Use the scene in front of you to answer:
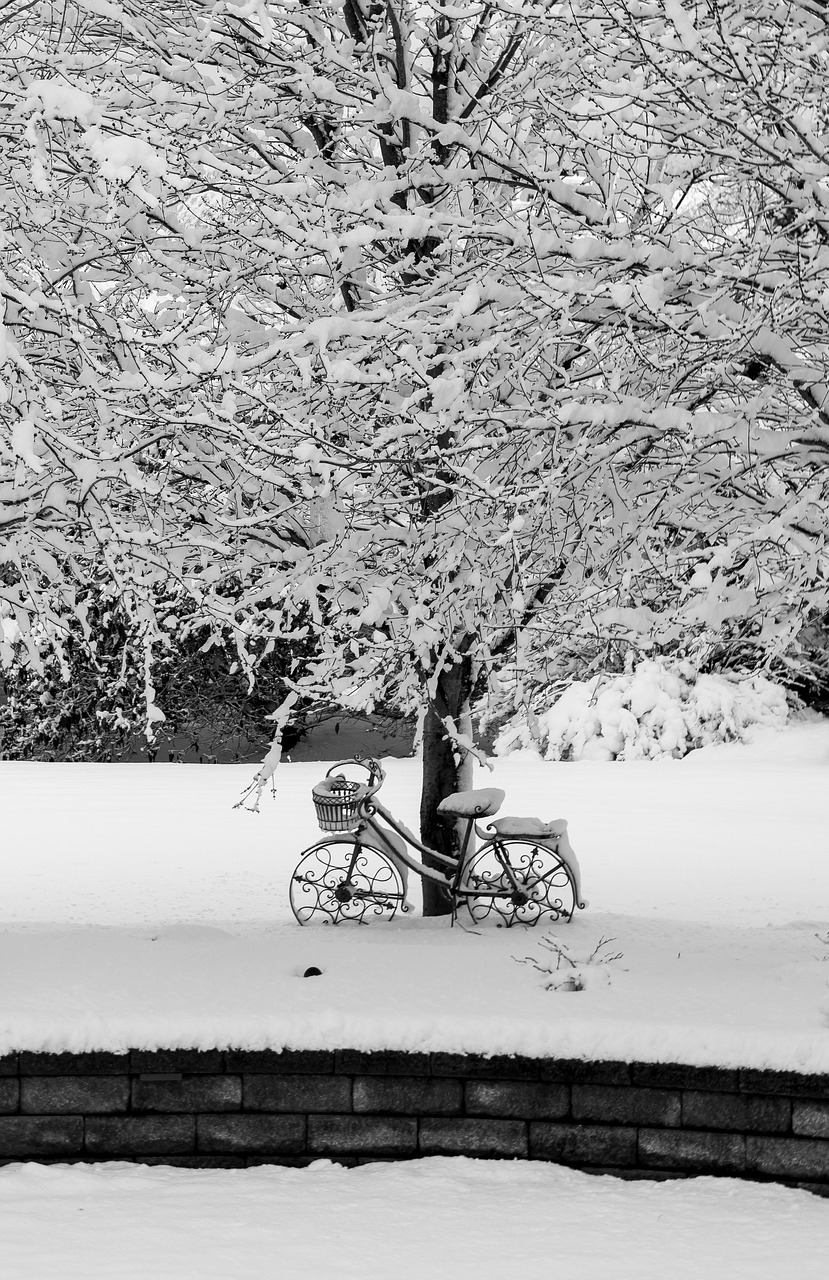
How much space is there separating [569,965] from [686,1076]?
100 centimetres

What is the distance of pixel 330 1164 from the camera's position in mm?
4121

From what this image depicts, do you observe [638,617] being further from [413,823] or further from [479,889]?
[413,823]

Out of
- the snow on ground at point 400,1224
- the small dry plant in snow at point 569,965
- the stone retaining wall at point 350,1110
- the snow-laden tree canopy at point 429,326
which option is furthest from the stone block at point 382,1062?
the snow-laden tree canopy at point 429,326

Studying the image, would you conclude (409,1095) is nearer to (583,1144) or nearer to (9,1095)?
(583,1144)

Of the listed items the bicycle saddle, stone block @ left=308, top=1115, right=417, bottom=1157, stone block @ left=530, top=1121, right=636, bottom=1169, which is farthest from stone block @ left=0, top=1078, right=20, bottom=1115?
the bicycle saddle

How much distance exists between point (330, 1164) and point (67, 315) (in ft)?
9.95

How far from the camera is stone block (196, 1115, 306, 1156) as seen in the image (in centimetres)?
415

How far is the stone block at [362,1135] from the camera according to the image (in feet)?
13.5

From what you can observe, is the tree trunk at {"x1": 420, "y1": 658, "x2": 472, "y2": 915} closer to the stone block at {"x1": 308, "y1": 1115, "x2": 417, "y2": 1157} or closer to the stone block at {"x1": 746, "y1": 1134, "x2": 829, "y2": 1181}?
the stone block at {"x1": 308, "y1": 1115, "x2": 417, "y2": 1157}

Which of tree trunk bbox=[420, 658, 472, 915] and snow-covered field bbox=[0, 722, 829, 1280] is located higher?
tree trunk bbox=[420, 658, 472, 915]

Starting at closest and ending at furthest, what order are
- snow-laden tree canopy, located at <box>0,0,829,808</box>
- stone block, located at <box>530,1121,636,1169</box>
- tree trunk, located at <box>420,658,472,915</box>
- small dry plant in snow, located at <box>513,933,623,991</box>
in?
1. stone block, located at <box>530,1121,636,1169</box>
2. small dry plant in snow, located at <box>513,933,623,991</box>
3. snow-laden tree canopy, located at <box>0,0,829,808</box>
4. tree trunk, located at <box>420,658,472,915</box>

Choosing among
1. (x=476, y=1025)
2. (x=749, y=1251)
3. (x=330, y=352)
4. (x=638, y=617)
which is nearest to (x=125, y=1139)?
(x=476, y=1025)

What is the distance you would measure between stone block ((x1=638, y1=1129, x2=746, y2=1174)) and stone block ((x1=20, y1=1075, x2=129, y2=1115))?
65.9 inches

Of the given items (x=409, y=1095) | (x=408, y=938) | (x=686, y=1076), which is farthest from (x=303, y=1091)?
(x=408, y=938)
